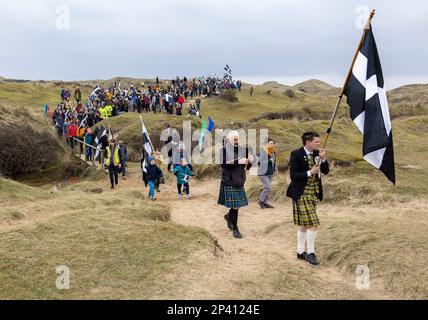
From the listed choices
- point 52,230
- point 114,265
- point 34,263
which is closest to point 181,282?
point 114,265

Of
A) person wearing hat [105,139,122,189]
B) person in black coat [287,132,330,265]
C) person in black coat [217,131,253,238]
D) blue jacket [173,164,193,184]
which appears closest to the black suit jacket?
person in black coat [287,132,330,265]

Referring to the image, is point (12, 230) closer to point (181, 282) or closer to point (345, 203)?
point (181, 282)

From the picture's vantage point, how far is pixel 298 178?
7.83 meters

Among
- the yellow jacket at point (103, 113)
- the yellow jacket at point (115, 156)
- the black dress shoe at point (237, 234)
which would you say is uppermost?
the yellow jacket at point (103, 113)

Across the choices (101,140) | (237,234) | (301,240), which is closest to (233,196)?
(237,234)

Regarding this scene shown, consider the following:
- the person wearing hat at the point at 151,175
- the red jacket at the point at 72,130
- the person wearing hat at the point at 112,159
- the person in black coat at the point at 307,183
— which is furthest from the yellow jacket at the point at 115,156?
the person in black coat at the point at 307,183

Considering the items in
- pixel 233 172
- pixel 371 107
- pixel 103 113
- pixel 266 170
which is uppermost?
pixel 103 113

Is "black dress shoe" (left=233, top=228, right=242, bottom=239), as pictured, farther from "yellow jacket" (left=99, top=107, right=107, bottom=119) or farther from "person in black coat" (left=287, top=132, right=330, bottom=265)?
"yellow jacket" (left=99, top=107, right=107, bottom=119)

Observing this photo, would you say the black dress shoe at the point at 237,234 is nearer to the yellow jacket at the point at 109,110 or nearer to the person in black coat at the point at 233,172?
the person in black coat at the point at 233,172

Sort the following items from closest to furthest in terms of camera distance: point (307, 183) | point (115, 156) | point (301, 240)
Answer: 1. point (307, 183)
2. point (301, 240)
3. point (115, 156)

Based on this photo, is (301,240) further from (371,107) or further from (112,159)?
(112,159)

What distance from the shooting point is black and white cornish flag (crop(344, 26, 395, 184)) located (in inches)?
278

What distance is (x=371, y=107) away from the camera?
717cm

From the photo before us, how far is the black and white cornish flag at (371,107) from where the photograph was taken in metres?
7.07
